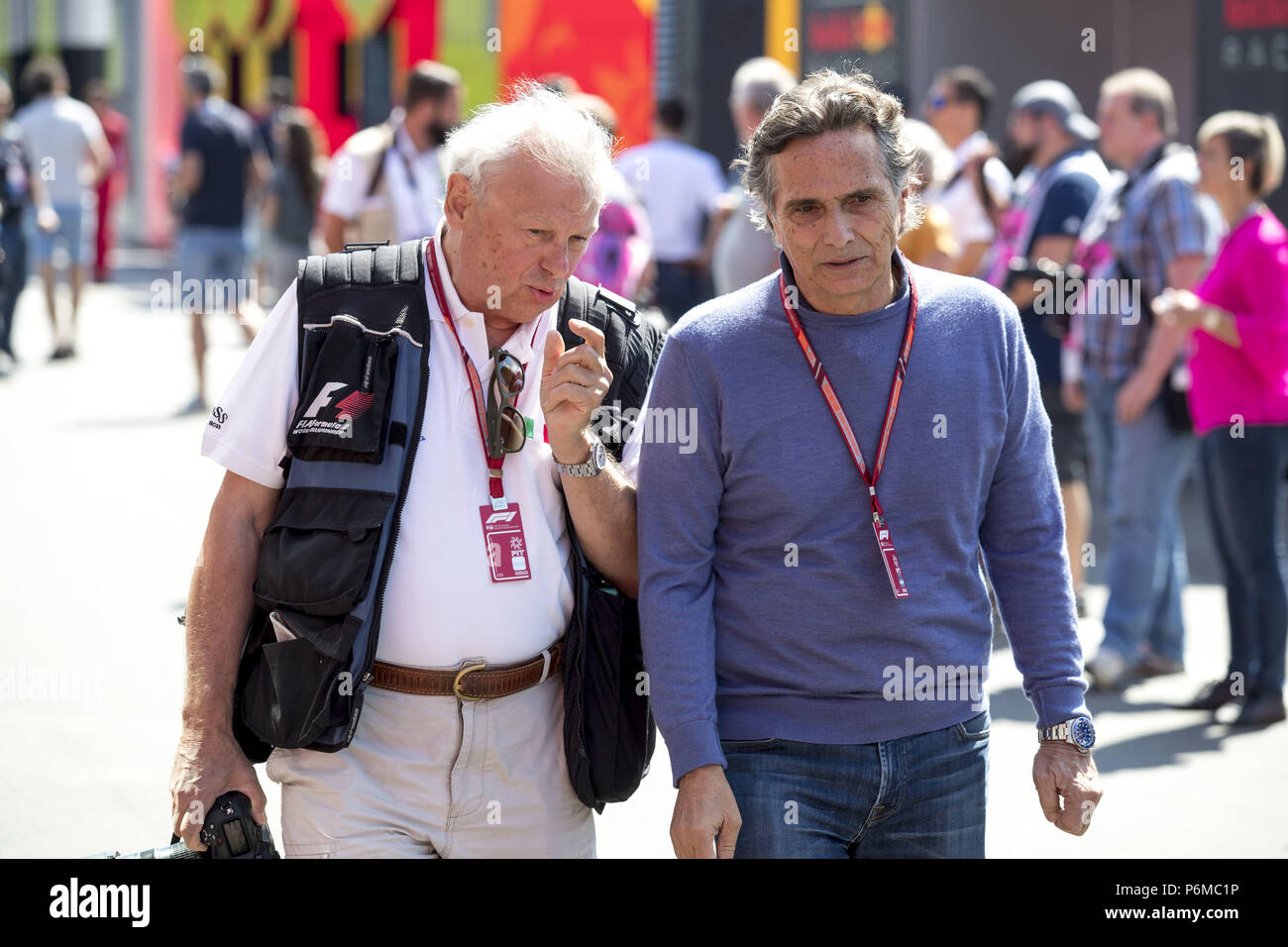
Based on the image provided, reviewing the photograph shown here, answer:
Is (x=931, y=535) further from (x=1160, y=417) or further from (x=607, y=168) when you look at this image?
(x=1160, y=417)

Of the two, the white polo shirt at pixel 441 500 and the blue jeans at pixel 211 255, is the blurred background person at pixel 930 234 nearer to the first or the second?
the white polo shirt at pixel 441 500

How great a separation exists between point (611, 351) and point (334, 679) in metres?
0.78

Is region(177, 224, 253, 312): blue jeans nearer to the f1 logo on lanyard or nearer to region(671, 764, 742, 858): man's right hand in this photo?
the f1 logo on lanyard

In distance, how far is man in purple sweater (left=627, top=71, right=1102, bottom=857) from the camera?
2795mm

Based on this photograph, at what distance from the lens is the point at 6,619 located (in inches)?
280

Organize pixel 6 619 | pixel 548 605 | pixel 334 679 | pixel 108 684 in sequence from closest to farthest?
pixel 334 679 < pixel 548 605 < pixel 108 684 < pixel 6 619

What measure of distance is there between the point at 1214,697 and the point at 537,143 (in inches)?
172

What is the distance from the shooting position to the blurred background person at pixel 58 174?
14.7 meters

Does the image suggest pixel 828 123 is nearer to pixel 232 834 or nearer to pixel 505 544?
pixel 505 544

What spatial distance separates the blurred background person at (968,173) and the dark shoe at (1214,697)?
2.09 meters

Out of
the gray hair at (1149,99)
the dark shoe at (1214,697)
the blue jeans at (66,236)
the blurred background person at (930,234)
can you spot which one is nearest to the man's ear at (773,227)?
the blurred background person at (930,234)

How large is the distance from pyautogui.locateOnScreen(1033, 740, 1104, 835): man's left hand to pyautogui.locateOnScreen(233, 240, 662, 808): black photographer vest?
28.2 inches

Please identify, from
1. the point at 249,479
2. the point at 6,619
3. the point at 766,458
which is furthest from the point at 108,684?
the point at 766,458

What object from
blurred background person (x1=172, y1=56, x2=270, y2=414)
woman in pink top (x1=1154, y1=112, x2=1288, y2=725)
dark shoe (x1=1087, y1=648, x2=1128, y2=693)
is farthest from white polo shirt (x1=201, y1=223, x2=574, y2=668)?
blurred background person (x1=172, y1=56, x2=270, y2=414)
